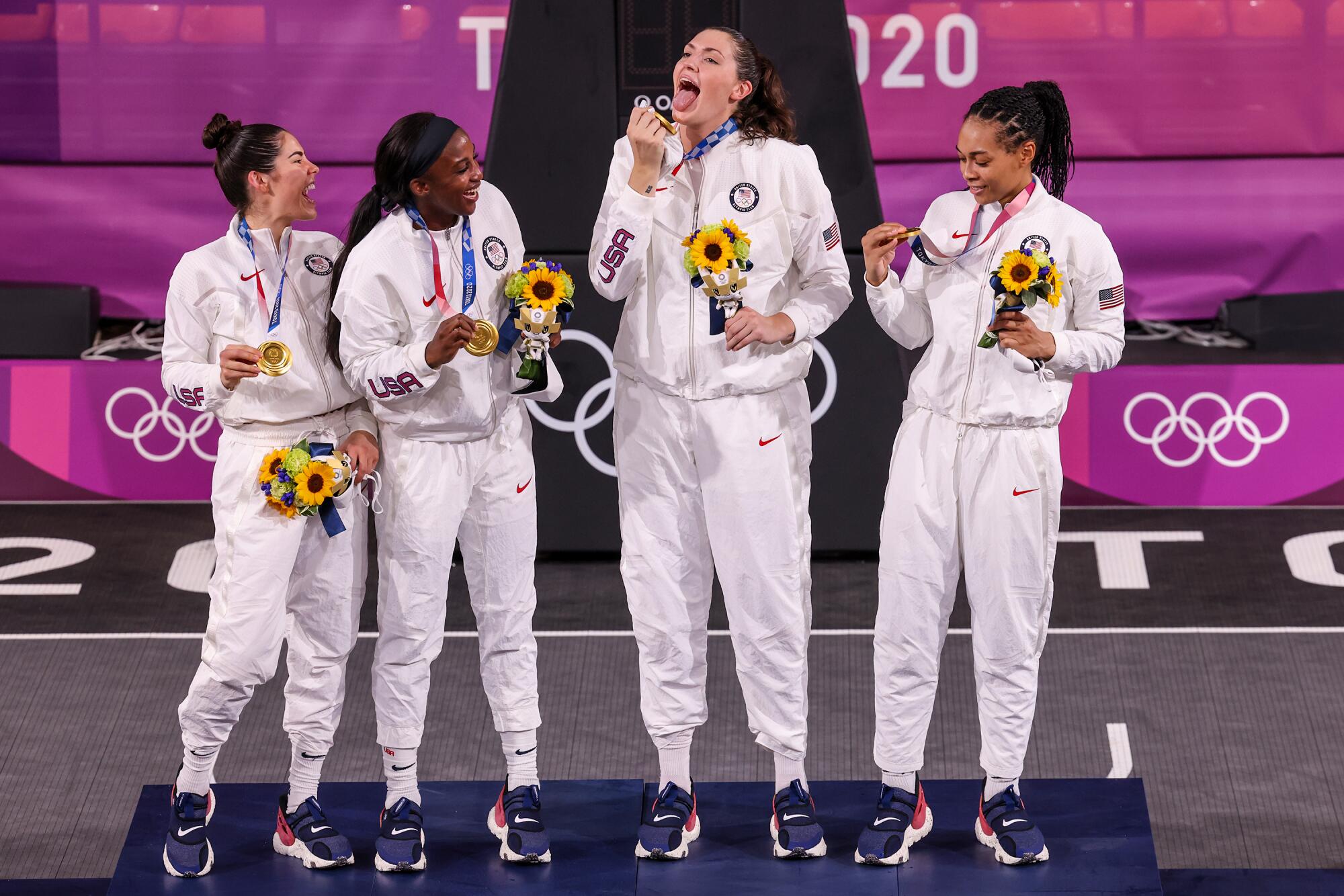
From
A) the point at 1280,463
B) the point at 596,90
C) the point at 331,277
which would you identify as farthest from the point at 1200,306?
the point at 331,277

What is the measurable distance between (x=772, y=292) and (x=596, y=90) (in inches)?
104

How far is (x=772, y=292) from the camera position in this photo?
148 inches

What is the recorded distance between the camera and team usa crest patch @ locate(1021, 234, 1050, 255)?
3.60 meters

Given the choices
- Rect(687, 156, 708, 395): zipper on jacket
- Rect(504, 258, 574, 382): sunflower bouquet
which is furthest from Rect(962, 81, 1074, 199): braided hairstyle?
Rect(504, 258, 574, 382): sunflower bouquet

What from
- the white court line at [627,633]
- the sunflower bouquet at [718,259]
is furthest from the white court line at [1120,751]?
the sunflower bouquet at [718,259]

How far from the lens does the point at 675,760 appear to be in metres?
3.86

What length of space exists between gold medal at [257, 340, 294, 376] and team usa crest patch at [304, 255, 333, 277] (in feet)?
0.82

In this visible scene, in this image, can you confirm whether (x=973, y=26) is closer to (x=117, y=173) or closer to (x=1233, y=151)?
(x=1233, y=151)

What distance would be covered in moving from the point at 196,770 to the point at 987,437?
1950mm

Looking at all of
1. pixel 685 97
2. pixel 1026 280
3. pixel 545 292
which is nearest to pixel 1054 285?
pixel 1026 280

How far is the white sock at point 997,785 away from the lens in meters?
3.79

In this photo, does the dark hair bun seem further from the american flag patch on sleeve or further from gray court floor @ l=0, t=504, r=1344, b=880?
gray court floor @ l=0, t=504, r=1344, b=880

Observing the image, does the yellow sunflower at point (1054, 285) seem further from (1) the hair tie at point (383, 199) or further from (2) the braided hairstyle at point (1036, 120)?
(1) the hair tie at point (383, 199)

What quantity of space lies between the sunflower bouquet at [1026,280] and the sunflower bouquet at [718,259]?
55cm
